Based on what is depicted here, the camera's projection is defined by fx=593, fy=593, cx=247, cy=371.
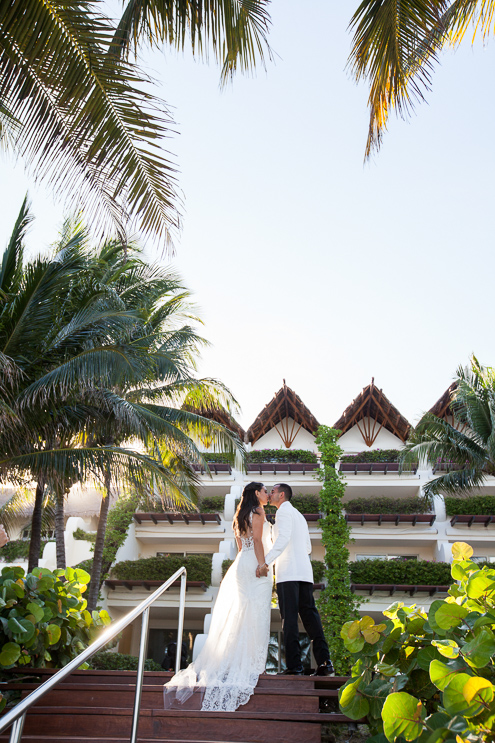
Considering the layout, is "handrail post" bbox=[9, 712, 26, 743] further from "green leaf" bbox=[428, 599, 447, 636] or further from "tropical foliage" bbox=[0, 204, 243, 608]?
"tropical foliage" bbox=[0, 204, 243, 608]

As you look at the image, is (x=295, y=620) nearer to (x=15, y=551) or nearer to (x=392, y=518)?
(x=392, y=518)

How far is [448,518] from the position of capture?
24156 millimetres

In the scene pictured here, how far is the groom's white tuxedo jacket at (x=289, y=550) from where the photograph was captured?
18.6 feet

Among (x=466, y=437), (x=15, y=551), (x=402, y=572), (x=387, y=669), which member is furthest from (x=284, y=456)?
(x=387, y=669)

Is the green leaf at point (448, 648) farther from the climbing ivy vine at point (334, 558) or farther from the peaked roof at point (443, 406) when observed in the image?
the peaked roof at point (443, 406)

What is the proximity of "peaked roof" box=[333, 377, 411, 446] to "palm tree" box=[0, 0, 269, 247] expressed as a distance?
2348cm

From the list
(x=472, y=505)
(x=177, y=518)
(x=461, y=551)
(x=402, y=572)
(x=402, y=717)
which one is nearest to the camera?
(x=402, y=717)

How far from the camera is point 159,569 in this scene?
855 inches

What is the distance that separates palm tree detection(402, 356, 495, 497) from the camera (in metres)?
18.7

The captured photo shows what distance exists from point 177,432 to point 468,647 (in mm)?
10538

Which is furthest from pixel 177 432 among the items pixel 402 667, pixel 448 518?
pixel 448 518

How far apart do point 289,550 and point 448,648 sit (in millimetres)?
3303

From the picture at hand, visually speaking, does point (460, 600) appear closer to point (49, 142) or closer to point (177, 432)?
point (49, 142)

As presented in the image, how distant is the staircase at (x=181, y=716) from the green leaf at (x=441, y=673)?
5.78ft
